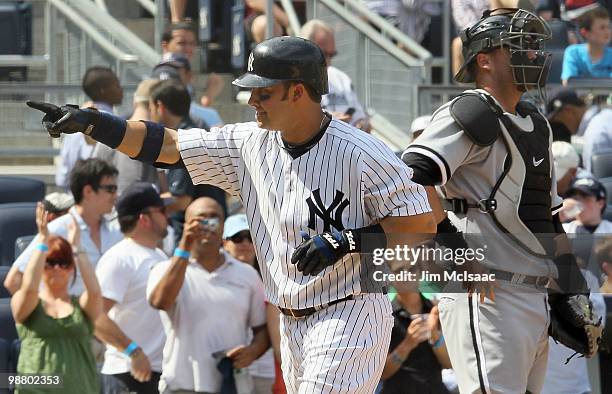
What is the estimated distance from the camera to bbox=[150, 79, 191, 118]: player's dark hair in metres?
8.73

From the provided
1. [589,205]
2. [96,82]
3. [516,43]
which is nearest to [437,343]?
[589,205]

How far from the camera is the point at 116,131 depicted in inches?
198

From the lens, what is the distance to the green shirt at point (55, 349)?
7059mm

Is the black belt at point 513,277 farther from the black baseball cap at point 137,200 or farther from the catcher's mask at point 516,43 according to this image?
the black baseball cap at point 137,200

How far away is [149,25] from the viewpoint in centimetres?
1234

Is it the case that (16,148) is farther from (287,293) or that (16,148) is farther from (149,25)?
(287,293)

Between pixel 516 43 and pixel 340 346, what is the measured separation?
1.52 meters

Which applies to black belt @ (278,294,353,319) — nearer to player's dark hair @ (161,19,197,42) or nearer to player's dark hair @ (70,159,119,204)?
player's dark hair @ (70,159,119,204)

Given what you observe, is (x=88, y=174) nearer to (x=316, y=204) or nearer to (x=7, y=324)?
(x=7, y=324)

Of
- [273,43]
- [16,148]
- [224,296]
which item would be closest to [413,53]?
[16,148]

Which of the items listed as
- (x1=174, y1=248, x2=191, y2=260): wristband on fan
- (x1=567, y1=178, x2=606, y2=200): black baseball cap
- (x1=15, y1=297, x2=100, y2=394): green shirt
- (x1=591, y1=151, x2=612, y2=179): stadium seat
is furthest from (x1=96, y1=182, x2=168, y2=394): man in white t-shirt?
(x1=591, y1=151, x2=612, y2=179): stadium seat

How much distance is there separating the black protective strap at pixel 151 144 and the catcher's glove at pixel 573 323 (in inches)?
68.0

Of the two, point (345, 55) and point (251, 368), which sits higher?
point (345, 55)

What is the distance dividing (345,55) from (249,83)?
262 inches
